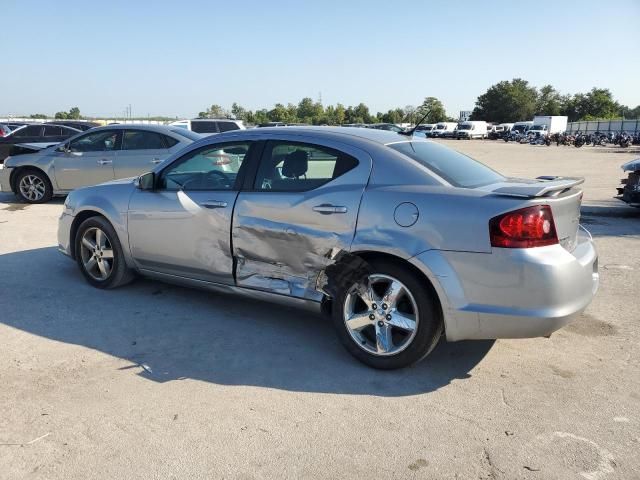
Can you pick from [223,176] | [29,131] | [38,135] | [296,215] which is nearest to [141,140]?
[223,176]

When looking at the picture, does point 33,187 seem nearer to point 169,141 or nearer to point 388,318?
point 169,141

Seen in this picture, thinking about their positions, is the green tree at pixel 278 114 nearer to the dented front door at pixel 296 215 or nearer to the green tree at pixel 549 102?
the green tree at pixel 549 102

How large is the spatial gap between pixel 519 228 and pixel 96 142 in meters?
9.39

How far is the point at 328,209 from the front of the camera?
3977mm

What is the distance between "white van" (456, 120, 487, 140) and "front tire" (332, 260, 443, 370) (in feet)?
221

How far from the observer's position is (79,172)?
1084 cm

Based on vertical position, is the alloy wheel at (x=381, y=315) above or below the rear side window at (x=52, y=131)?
below

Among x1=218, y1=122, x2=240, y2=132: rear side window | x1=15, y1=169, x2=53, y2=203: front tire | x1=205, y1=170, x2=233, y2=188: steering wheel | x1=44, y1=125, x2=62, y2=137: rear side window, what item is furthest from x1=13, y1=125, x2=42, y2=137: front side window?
x1=205, y1=170, x2=233, y2=188: steering wheel

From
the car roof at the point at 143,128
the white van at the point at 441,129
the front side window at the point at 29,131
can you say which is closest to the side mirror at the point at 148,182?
the car roof at the point at 143,128

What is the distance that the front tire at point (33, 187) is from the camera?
1122 centimetres

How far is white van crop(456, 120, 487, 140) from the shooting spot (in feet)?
224

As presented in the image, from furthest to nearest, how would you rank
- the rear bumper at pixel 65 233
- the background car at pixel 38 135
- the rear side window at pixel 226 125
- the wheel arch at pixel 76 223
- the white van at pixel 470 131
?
the white van at pixel 470 131 → the background car at pixel 38 135 → the rear side window at pixel 226 125 → the rear bumper at pixel 65 233 → the wheel arch at pixel 76 223

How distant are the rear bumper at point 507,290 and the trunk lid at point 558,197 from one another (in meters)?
0.17

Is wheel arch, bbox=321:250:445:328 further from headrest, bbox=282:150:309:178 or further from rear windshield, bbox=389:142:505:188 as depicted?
headrest, bbox=282:150:309:178
